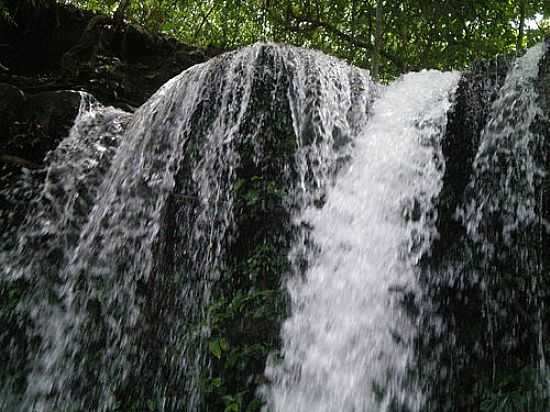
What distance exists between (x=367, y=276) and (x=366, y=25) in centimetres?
534

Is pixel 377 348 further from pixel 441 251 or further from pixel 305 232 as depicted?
pixel 305 232

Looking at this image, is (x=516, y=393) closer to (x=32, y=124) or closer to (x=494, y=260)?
(x=494, y=260)

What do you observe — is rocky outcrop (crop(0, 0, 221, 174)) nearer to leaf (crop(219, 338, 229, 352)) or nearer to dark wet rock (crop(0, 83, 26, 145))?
dark wet rock (crop(0, 83, 26, 145))

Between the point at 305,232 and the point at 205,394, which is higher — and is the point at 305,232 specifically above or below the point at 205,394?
above

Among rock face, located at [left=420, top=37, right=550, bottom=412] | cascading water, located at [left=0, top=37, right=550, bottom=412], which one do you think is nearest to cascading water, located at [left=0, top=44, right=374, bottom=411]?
cascading water, located at [left=0, top=37, right=550, bottom=412]

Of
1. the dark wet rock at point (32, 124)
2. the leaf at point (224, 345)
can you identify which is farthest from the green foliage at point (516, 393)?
the dark wet rock at point (32, 124)

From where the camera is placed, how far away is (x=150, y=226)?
343 centimetres

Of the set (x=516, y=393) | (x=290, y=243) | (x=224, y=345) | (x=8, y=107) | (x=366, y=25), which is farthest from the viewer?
(x=366, y=25)

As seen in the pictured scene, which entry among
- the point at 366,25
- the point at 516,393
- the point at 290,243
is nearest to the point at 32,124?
the point at 290,243

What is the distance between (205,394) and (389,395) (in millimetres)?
987

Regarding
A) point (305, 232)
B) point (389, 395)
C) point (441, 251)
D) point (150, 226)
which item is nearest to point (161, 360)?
point (150, 226)

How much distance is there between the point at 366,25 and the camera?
7.25 metres

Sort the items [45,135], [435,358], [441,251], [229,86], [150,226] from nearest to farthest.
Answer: [435,358], [441,251], [150,226], [229,86], [45,135]

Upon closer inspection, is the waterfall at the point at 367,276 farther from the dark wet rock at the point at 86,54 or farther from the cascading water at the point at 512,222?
the dark wet rock at the point at 86,54
